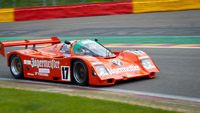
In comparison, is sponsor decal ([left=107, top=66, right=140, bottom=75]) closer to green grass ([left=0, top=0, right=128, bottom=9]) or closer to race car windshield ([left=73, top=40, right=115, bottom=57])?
race car windshield ([left=73, top=40, right=115, bottom=57])

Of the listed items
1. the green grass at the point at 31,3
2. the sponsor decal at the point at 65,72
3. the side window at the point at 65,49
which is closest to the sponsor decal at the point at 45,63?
the sponsor decal at the point at 65,72

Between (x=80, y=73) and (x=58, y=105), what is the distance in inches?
101

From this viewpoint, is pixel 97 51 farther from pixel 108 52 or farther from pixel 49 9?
pixel 49 9

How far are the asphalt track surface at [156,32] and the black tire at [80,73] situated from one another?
782mm

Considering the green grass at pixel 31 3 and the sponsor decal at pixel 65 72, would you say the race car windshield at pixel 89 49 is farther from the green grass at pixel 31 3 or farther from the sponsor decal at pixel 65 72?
the green grass at pixel 31 3

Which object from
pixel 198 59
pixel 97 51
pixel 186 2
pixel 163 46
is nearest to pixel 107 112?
pixel 97 51

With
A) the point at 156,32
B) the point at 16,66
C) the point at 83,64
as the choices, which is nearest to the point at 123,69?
the point at 83,64

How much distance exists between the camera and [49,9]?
76.6 feet

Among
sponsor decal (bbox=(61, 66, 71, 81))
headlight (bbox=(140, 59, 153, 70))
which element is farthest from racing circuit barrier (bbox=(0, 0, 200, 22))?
sponsor decal (bbox=(61, 66, 71, 81))

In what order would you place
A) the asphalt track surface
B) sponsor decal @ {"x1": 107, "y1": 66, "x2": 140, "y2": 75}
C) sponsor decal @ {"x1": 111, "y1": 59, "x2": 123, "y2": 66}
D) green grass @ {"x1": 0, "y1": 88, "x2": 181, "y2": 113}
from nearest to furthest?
green grass @ {"x1": 0, "y1": 88, "x2": 181, "y2": 113}, the asphalt track surface, sponsor decal @ {"x1": 107, "y1": 66, "x2": 140, "y2": 75}, sponsor decal @ {"x1": 111, "y1": 59, "x2": 123, "y2": 66}

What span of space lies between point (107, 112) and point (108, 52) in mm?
3863

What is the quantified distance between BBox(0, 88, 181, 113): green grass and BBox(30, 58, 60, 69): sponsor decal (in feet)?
6.81

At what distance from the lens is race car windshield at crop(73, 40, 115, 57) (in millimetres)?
8562

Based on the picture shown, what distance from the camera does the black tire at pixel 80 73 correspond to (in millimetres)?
7979
